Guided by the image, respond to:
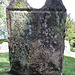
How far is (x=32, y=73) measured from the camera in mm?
2082

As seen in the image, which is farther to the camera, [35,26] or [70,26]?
[70,26]

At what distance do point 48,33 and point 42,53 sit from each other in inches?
17.8

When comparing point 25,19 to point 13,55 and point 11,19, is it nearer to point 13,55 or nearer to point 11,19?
point 11,19

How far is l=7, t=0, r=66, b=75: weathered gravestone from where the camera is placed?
2.02 m

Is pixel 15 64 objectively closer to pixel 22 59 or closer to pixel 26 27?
pixel 22 59

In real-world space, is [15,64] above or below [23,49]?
below

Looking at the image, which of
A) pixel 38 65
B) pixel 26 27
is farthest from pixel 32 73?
pixel 26 27

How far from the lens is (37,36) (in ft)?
6.72

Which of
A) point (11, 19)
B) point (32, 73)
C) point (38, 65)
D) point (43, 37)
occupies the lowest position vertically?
point (32, 73)

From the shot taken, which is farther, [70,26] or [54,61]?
[70,26]

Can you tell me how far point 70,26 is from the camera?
1265cm

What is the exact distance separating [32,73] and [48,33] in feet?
3.09

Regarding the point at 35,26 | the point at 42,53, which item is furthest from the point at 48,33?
the point at 42,53

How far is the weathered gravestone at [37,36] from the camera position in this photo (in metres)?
2.02
